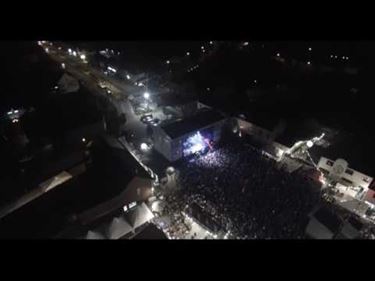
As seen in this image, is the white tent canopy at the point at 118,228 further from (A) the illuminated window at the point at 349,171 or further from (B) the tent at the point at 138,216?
(A) the illuminated window at the point at 349,171

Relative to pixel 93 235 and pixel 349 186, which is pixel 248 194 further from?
pixel 93 235

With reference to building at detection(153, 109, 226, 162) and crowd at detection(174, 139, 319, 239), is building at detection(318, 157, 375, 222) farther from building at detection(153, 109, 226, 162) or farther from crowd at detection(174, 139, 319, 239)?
building at detection(153, 109, 226, 162)

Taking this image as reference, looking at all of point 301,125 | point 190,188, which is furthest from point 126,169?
point 301,125

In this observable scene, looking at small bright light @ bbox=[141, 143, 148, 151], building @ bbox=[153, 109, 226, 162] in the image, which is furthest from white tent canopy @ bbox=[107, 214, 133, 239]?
small bright light @ bbox=[141, 143, 148, 151]

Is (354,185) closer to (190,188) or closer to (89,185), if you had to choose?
(190,188)

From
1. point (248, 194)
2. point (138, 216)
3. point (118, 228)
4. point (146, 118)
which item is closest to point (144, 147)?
point (146, 118)

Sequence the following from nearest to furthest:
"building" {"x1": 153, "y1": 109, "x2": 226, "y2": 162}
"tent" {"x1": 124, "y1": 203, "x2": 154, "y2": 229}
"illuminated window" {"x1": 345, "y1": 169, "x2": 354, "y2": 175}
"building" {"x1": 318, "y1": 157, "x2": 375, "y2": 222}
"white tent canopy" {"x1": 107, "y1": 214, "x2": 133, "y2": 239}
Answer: "white tent canopy" {"x1": 107, "y1": 214, "x2": 133, "y2": 239} < "tent" {"x1": 124, "y1": 203, "x2": 154, "y2": 229} < "building" {"x1": 318, "y1": 157, "x2": 375, "y2": 222} < "illuminated window" {"x1": 345, "y1": 169, "x2": 354, "y2": 175} < "building" {"x1": 153, "y1": 109, "x2": 226, "y2": 162}

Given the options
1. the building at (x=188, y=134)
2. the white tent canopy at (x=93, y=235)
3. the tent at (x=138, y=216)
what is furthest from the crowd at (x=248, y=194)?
the white tent canopy at (x=93, y=235)
